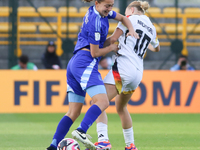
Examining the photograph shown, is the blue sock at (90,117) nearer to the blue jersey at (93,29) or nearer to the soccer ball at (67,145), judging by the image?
the soccer ball at (67,145)

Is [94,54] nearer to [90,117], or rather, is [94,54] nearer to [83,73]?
[83,73]

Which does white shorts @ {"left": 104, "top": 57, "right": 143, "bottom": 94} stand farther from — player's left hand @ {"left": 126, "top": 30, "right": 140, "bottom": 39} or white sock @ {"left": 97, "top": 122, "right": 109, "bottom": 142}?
white sock @ {"left": 97, "top": 122, "right": 109, "bottom": 142}

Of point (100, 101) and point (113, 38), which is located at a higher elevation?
point (113, 38)

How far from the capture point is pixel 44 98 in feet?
33.5

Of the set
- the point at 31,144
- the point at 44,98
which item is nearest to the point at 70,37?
the point at 44,98

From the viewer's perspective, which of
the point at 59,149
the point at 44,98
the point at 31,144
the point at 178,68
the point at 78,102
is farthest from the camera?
the point at 178,68

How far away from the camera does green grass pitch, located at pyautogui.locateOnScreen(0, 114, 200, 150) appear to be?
5434mm

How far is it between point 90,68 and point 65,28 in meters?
7.39

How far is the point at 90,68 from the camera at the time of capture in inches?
171

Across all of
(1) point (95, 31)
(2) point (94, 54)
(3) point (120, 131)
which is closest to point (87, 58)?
(2) point (94, 54)

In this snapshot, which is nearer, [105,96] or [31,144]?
[105,96]

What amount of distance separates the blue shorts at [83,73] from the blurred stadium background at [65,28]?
21.9 ft

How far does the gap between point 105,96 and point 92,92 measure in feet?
0.49

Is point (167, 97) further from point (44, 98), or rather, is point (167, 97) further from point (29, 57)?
point (29, 57)
